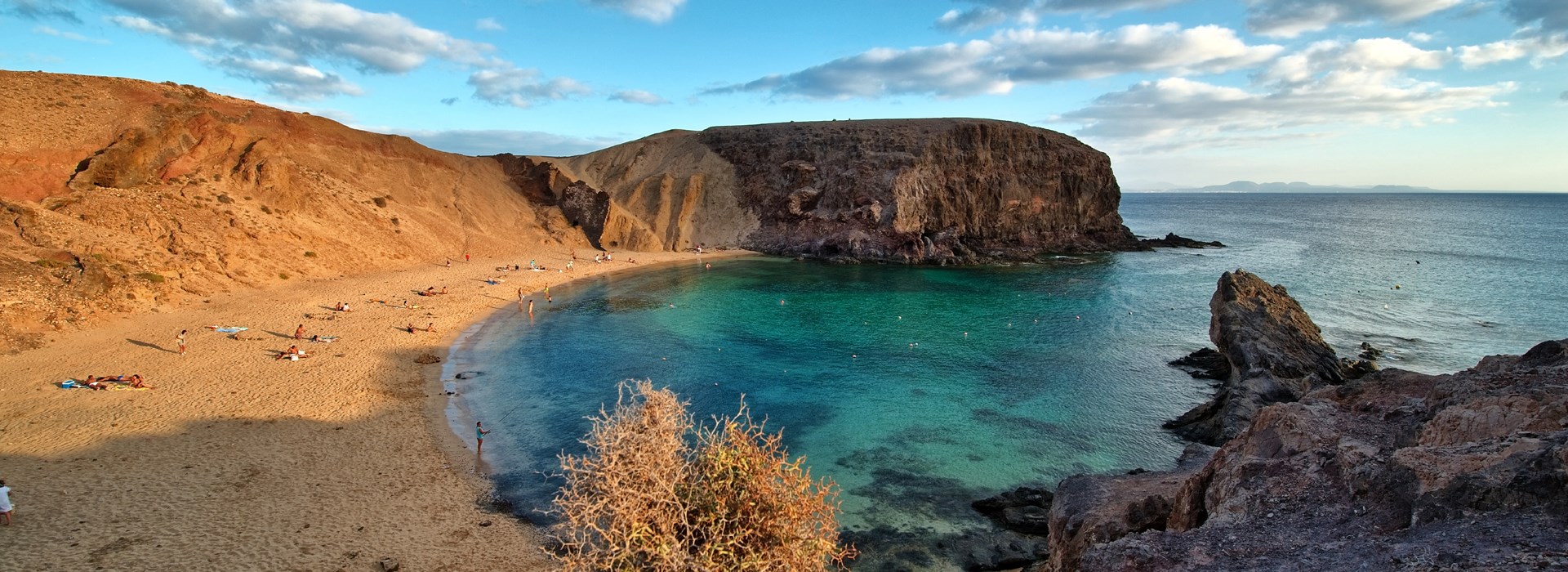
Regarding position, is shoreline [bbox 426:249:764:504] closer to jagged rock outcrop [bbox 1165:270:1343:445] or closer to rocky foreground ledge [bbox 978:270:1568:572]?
rocky foreground ledge [bbox 978:270:1568:572]

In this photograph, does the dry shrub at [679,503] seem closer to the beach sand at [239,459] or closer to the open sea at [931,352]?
the open sea at [931,352]

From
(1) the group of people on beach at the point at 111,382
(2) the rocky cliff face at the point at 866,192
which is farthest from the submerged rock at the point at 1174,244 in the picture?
(1) the group of people on beach at the point at 111,382

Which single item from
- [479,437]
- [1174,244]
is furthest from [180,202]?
[1174,244]

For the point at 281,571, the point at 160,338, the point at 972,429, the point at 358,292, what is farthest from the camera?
the point at 358,292

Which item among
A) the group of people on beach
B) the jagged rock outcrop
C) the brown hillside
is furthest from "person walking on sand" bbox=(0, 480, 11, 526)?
the jagged rock outcrop

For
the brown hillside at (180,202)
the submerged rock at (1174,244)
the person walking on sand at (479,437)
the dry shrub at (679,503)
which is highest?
the brown hillside at (180,202)

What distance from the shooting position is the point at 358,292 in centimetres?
3738

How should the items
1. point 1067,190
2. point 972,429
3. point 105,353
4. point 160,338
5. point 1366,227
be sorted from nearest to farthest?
point 972,429, point 105,353, point 160,338, point 1067,190, point 1366,227

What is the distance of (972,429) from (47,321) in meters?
34.8

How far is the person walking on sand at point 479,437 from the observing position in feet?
64.3

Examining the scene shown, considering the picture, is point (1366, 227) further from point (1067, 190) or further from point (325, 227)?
point (325, 227)

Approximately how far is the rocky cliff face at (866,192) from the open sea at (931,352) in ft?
19.5

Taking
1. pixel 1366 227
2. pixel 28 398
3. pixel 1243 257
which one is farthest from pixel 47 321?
pixel 1366 227

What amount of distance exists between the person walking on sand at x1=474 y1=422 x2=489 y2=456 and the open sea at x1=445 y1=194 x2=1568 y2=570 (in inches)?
13.8
